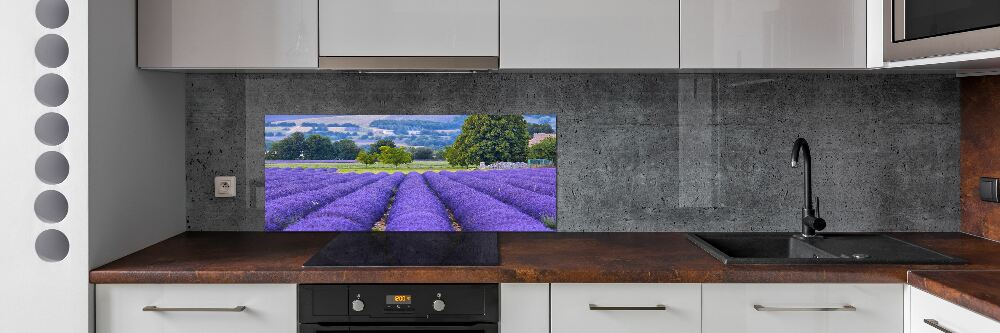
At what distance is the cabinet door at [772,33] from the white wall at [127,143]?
1.66 meters

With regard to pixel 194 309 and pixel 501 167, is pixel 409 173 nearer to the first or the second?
pixel 501 167

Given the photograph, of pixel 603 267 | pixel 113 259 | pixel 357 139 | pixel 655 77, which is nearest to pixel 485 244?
pixel 603 267

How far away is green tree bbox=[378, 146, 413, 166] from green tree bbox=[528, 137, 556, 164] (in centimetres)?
45

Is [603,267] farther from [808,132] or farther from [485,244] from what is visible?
[808,132]

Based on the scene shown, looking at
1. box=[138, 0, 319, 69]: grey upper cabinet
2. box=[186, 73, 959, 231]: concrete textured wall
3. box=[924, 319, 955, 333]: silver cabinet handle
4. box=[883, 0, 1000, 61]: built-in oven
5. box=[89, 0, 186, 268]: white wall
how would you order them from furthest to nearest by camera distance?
box=[186, 73, 959, 231]: concrete textured wall → box=[138, 0, 319, 69]: grey upper cabinet → box=[89, 0, 186, 268]: white wall → box=[883, 0, 1000, 61]: built-in oven → box=[924, 319, 955, 333]: silver cabinet handle

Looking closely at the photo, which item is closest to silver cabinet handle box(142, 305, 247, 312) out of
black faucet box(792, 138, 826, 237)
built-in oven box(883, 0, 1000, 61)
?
black faucet box(792, 138, 826, 237)

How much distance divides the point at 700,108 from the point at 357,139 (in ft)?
4.07

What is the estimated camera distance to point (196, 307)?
6.21ft

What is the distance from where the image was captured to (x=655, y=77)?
256cm

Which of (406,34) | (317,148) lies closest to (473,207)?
(317,148)
